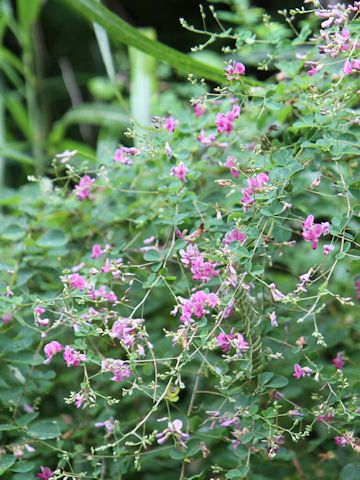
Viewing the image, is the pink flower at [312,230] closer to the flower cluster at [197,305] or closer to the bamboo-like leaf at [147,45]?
the flower cluster at [197,305]

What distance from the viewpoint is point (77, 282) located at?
2.91 ft

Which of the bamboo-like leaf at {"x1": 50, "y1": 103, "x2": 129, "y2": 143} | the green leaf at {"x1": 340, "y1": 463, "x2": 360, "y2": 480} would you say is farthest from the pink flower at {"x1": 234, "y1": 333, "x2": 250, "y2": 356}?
the bamboo-like leaf at {"x1": 50, "y1": 103, "x2": 129, "y2": 143}

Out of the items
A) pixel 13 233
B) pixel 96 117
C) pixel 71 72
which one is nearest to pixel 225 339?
pixel 13 233

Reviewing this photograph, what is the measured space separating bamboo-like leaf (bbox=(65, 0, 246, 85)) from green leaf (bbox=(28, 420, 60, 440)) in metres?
0.53

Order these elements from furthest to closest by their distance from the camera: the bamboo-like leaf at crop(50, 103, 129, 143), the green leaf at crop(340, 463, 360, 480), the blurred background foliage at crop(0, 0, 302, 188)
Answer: the bamboo-like leaf at crop(50, 103, 129, 143) → the blurred background foliage at crop(0, 0, 302, 188) → the green leaf at crop(340, 463, 360, 480)

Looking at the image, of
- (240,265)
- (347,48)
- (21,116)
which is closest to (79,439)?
(240,265)

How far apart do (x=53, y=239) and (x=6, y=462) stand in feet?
1.07

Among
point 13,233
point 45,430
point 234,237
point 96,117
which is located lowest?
point 96,117

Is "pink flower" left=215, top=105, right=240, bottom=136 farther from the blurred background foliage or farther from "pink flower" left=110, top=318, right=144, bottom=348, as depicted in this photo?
the blurred background foliage

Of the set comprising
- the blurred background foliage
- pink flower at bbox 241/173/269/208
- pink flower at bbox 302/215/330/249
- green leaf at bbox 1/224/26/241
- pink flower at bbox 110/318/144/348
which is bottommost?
the blurred background foliage

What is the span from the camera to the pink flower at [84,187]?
1.01m

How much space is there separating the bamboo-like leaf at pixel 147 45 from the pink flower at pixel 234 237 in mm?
327

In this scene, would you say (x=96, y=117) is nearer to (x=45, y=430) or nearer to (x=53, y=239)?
(x=53, y=239)

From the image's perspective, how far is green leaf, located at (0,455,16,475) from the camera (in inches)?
34.4
